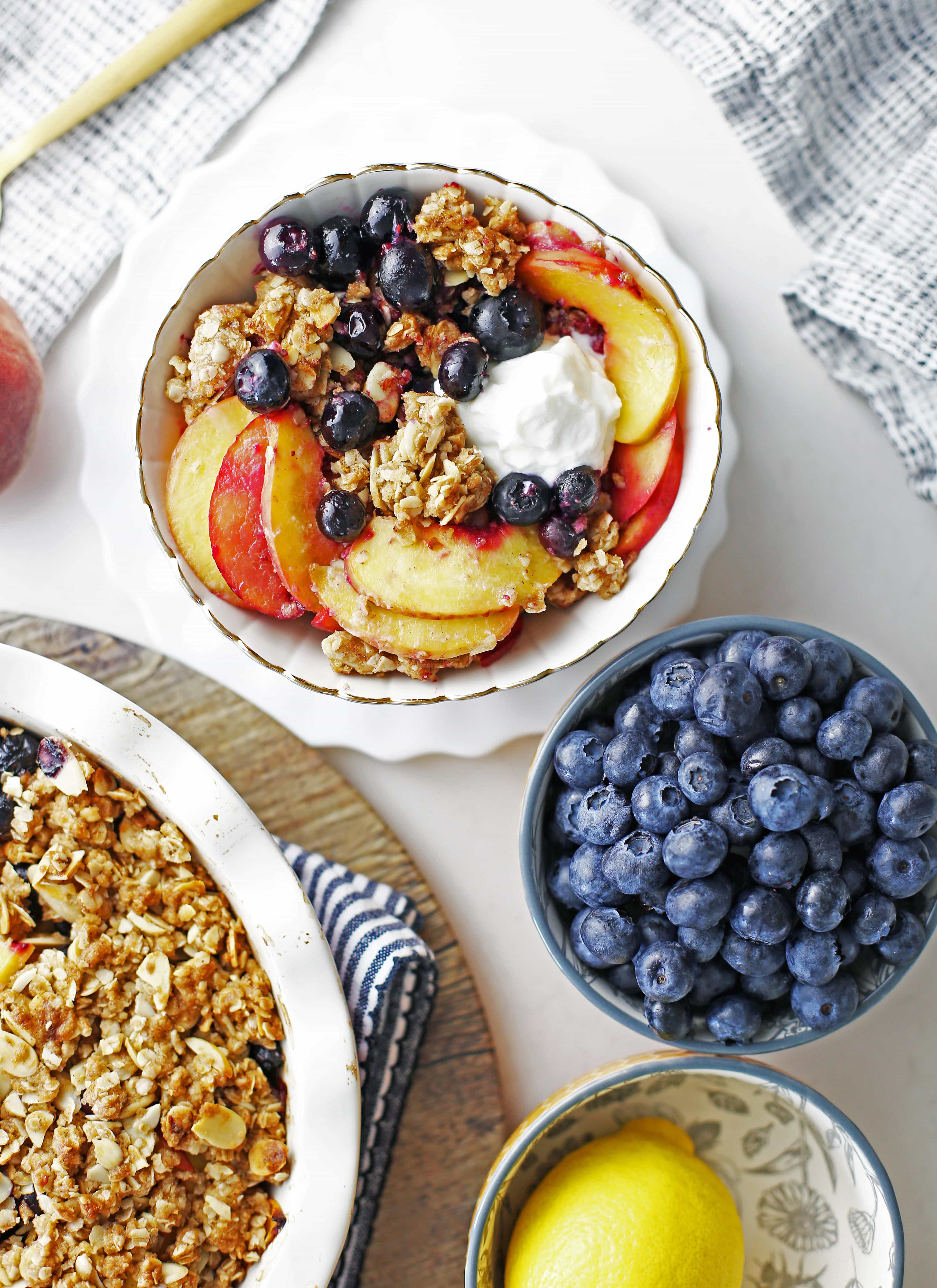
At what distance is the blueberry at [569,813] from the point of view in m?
0.98

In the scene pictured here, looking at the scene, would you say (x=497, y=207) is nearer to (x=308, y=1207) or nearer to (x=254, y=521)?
(x=254, y=521)

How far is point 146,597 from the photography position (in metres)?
1.16

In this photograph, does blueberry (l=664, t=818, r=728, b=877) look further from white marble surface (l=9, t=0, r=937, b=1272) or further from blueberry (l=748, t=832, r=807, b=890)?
white marble surface (l=9, t=0, r=937, b=1272)

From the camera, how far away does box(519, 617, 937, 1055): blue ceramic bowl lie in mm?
972

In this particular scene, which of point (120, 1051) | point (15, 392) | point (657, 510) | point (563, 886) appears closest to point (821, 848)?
point (563, 886)

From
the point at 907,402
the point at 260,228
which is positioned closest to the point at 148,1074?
the point at 260,228

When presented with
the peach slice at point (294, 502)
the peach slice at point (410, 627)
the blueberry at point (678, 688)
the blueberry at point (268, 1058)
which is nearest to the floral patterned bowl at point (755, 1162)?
the blueberry at point (268, 1058)

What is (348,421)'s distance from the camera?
0.95 meters

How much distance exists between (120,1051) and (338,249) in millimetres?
813

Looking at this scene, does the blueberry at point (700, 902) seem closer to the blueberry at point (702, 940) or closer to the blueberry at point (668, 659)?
the blueberry at point (702, 940)

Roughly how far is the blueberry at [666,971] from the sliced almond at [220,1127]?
428 millimetres

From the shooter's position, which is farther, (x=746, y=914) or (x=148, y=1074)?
(x=148, y=1074)

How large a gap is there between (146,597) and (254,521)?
263mm

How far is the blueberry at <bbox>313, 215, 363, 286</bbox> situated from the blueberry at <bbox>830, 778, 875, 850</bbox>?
62cm
